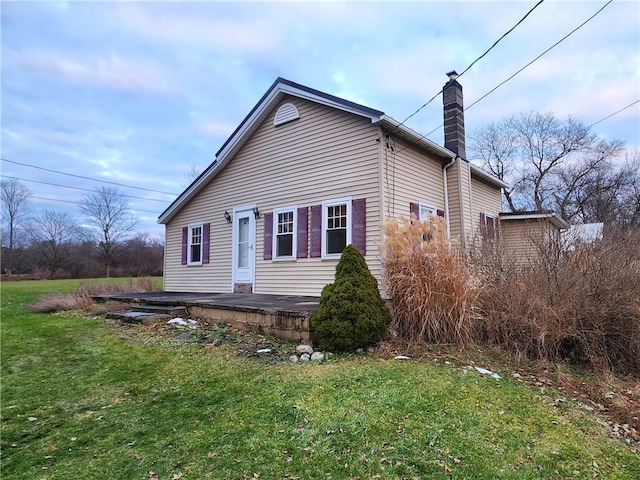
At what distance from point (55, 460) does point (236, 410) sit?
1.37 m

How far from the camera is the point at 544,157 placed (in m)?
26.6

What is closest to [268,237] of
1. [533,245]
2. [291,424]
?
[533,245]

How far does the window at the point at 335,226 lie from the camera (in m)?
8.16

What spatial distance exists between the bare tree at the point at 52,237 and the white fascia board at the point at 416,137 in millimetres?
37290

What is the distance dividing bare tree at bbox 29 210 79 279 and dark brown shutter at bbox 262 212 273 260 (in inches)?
1318

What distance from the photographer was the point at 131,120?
812 inches

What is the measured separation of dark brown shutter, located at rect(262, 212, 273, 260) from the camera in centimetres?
962

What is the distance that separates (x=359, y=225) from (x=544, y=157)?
2491 cm

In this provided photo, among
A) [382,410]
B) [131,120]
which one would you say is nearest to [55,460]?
[382,410]

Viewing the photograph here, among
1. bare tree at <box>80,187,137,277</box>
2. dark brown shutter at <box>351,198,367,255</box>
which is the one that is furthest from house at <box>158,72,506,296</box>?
bare tree at <box>80,187,137,277</box>

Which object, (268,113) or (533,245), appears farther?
(268,113)

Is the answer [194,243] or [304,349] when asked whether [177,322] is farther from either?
[194,243]

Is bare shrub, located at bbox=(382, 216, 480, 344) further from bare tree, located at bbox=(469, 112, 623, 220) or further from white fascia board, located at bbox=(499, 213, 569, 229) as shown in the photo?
bare tree, located at bbox=(469, 112, 623, 220)

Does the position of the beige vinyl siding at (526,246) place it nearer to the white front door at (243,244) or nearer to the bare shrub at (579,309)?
the bare shrub at (579,309)
